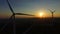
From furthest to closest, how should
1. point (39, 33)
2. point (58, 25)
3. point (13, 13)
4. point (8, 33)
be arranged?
1. point (58, 25)
2. point (39, 33)
3. point (8, 33)
4. point (13, 13)

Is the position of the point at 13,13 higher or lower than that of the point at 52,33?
higher

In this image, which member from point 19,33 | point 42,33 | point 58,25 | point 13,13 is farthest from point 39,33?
point 13,13

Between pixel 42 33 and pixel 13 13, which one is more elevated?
pixel 13 13

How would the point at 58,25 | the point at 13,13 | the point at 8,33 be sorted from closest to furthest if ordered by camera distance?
the point at 13,13 < the point at 8,33 < the point at 58,25

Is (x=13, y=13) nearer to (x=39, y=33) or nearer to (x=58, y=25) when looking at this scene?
(x=39, y=33)

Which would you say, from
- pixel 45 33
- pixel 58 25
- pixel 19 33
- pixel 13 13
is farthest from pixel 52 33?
pixel 13 13

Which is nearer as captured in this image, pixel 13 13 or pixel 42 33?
pixel 13 13

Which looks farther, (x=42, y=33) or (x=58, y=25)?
(x=58, y=25)

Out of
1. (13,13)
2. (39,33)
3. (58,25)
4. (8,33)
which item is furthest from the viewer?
(58,25)

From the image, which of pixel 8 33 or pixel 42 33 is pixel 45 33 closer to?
pixel 42 33
